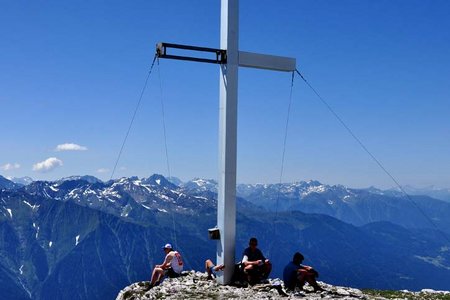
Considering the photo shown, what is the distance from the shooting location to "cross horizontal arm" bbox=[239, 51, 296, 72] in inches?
856

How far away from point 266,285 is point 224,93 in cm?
815

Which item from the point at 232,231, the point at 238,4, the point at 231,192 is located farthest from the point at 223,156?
the point at 238,4

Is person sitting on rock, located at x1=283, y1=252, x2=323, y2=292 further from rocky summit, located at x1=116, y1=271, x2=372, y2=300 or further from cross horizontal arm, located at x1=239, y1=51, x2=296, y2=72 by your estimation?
cross horizontal arm, located at x1=239, y1=51, x2=296, y2=72

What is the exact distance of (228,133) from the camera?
21109 mm

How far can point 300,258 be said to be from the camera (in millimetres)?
19531

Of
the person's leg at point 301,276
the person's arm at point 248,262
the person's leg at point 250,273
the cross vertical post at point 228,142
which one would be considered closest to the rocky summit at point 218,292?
the person's leg at point 301,276

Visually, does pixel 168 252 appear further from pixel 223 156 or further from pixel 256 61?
pixel 256 61

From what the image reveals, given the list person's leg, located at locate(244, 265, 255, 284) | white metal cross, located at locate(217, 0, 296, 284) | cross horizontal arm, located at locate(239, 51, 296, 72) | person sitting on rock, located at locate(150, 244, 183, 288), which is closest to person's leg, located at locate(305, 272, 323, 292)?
person's leg, located at locate(244, 265, 255, 284)

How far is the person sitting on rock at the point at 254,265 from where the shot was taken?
2072 cm

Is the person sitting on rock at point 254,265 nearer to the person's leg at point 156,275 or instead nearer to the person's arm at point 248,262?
the person's arm at point 248,262

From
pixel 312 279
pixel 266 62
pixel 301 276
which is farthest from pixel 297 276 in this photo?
pixel 266 62

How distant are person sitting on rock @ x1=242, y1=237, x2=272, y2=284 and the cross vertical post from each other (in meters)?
0.68

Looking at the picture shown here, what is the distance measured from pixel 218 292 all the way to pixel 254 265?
2.12 m

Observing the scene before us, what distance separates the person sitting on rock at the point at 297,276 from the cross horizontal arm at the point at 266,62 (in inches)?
328
